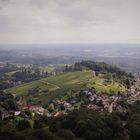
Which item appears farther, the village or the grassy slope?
the grassy slope

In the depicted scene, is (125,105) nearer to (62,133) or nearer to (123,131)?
(123,131)

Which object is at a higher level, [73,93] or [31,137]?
[31,137]

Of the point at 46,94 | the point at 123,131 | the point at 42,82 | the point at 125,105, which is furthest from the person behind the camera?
the point at 42,82

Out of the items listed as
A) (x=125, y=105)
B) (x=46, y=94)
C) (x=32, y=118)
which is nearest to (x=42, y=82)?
(x=46, y=94)

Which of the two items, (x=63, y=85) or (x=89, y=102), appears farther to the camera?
(x=63, y=85)

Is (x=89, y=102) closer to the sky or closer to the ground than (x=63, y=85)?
closer to the sky

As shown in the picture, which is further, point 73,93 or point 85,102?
point 73,93

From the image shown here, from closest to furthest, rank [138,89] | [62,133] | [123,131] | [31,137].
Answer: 1. [31,137]
2. [62,133]
3. [123,131]
4. [138,89]

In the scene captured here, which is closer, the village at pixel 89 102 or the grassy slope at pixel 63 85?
the village at pixel 89 102
